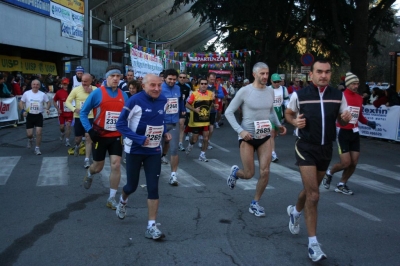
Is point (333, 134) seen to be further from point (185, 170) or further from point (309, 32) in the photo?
point (309, 32)

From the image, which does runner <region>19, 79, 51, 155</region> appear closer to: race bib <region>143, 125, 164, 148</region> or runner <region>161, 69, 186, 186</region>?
runner <region>161, 69, 186, 186</region>

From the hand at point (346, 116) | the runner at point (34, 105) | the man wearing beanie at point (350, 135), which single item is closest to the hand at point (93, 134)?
the hand at point (346, 116)

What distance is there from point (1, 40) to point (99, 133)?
682 inches

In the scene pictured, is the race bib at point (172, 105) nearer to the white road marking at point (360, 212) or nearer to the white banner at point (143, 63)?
the white road marking at point (360, 212)

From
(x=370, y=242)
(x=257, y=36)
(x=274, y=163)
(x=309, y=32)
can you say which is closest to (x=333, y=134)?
(x=370, y=242)

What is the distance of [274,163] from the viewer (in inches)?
471

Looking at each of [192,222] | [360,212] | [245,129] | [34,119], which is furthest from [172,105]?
[34,119]

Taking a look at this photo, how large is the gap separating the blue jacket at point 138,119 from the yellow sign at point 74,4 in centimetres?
2338

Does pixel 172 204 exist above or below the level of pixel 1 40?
below

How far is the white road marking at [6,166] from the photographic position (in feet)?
32.2

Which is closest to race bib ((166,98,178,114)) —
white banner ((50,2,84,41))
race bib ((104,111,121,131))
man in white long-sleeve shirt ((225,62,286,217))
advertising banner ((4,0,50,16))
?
race bib ((104,111,121,131))

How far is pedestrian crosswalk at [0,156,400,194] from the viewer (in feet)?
30.6

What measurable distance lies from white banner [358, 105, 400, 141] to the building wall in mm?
15065

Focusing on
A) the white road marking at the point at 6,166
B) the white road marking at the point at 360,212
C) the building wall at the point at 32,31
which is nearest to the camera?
the white road marking at the point at 360,212
